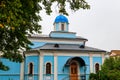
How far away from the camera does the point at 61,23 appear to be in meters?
32.5

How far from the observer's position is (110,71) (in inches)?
813

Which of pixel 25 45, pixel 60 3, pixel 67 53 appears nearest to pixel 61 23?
pixel 67 53

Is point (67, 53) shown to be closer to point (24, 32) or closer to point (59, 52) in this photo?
point (59, 52)

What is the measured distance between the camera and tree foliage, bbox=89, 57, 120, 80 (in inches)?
784

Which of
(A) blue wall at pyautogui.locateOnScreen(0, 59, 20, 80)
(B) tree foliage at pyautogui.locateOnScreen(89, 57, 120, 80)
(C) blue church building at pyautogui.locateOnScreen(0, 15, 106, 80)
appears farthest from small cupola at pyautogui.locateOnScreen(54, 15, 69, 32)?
(B) tree foliage at pyautogui.locateOnScreen(89, 57, 120, 80)

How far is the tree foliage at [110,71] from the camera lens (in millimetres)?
19906

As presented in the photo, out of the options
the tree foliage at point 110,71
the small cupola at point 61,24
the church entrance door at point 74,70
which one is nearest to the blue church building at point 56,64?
the church entrance door at point 74,70

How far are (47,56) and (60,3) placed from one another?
17149 millimetres

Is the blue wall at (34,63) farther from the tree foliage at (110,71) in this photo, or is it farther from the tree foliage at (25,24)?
the tree foliage at (25,24)

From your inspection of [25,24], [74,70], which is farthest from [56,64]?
[25,24]

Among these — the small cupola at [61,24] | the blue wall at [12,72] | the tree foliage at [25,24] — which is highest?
the small cupola at [61,24]

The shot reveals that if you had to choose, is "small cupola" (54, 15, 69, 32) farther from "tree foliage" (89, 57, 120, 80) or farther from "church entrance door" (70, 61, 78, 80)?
"tree foliage" (89, 57, 120, 80)

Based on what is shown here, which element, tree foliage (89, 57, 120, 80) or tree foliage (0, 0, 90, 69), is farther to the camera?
tree foliage (89, 57, 120, 80)

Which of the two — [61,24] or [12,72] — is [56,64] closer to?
[12,72]
